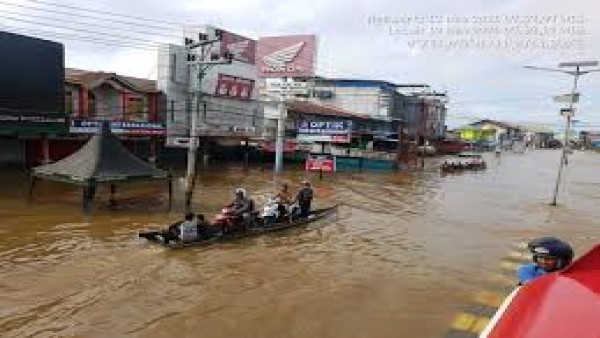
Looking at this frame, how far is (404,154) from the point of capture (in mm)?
54000

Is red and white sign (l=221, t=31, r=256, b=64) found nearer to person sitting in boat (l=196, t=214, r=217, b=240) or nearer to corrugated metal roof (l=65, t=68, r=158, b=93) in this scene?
corrugated metal roof (l=65, t=68, r=158, b=93)

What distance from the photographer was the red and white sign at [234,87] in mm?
42938

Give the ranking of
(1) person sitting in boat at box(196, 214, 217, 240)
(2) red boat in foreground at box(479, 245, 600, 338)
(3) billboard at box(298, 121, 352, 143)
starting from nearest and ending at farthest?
(2) red boat in foreground at box(479, 245, 600, 338)
(1) person sitting in boat at box(196, 214, 217, 240)
(3) billboard at box(298, 121, 352, 143)

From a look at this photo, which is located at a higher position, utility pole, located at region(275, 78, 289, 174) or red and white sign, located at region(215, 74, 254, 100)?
red and white sign, located at region(215, 74, 254, 100)

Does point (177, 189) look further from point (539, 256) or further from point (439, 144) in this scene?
point (439, 144)

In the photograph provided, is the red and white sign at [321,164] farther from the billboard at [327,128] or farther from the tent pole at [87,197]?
the tent pole at [87,197]

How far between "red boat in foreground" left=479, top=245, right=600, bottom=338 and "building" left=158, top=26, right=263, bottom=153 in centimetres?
3362

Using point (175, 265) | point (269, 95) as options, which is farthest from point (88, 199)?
point (269, 95)

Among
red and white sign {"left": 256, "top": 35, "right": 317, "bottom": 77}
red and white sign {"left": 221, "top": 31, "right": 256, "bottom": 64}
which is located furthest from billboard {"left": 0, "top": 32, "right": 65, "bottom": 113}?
red and white sign {"left": 256, "top": 35, "right": 317, "bottom": 77}

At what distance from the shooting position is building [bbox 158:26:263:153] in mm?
39750

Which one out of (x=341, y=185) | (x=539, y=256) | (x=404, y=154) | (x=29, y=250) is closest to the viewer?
(x=539, y=256)

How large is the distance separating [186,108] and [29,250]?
2472 cm

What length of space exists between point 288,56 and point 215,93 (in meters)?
5.82

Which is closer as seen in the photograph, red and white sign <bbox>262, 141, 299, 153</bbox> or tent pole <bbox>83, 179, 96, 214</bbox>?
tent pole <bbox>83, 179, 96, 214</bbox>
